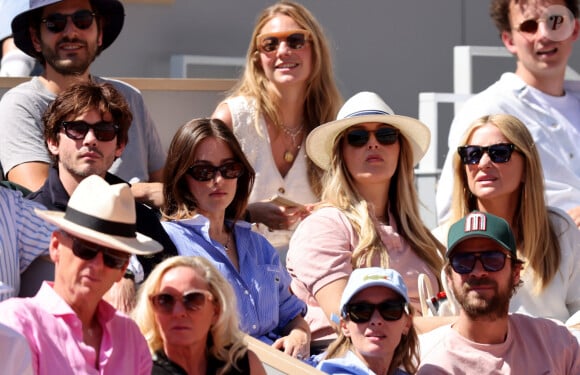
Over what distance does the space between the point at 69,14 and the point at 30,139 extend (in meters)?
0.59

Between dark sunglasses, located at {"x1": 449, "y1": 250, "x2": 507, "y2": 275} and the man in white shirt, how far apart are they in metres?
1.88

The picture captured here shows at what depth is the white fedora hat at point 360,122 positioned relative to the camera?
215 inches

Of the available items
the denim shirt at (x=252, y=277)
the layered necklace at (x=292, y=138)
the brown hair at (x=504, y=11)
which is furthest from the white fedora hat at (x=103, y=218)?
the brown hair at (x=504, y=11)

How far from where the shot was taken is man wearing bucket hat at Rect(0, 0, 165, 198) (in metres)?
5.25

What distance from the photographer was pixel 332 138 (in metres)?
5.53

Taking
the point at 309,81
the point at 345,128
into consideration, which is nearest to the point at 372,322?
the point at 345,128

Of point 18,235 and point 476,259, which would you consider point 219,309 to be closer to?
→ point 18,235

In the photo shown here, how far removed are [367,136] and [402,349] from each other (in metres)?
1.24

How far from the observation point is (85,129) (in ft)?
15.3

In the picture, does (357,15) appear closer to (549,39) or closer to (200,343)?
(549,39)

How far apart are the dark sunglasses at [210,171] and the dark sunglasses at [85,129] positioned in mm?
374

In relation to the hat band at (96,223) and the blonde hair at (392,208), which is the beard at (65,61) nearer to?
the blonde hair at (392,208)

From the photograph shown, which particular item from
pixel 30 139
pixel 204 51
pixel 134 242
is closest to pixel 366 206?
pixel 30 139

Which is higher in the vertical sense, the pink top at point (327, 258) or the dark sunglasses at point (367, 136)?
the dark sunglasses at point (367, 136)
